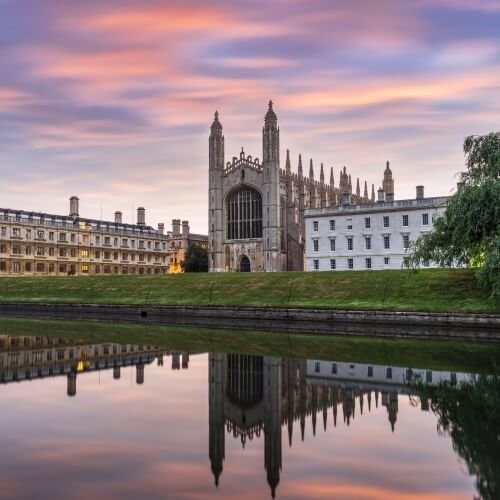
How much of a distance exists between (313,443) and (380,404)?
136 inches

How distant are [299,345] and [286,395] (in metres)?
10.4

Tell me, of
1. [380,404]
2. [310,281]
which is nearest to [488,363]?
[380,404]

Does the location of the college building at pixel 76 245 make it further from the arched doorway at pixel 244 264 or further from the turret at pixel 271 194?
the turret at pixel 271 194

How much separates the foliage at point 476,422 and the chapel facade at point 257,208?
63456 millimetres

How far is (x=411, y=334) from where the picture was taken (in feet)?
93.7

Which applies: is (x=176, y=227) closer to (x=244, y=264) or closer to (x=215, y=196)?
(x=215, y=196)

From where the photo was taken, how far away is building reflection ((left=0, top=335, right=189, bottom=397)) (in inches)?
656

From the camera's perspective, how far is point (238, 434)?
10.4 meters

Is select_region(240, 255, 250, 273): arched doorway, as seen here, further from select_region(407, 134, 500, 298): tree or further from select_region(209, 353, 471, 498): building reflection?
select_region(209, 353, 471, 498): building reflection

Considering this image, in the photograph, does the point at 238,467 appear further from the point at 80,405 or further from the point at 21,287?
the point at 21,287

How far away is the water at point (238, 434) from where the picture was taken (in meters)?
7.95

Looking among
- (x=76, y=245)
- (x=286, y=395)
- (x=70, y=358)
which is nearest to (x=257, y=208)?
(x=76, y=245)

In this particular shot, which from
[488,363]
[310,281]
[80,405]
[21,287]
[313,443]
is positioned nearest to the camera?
[313,443]

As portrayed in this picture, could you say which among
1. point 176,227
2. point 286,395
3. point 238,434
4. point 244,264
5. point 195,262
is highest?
point 176,227
